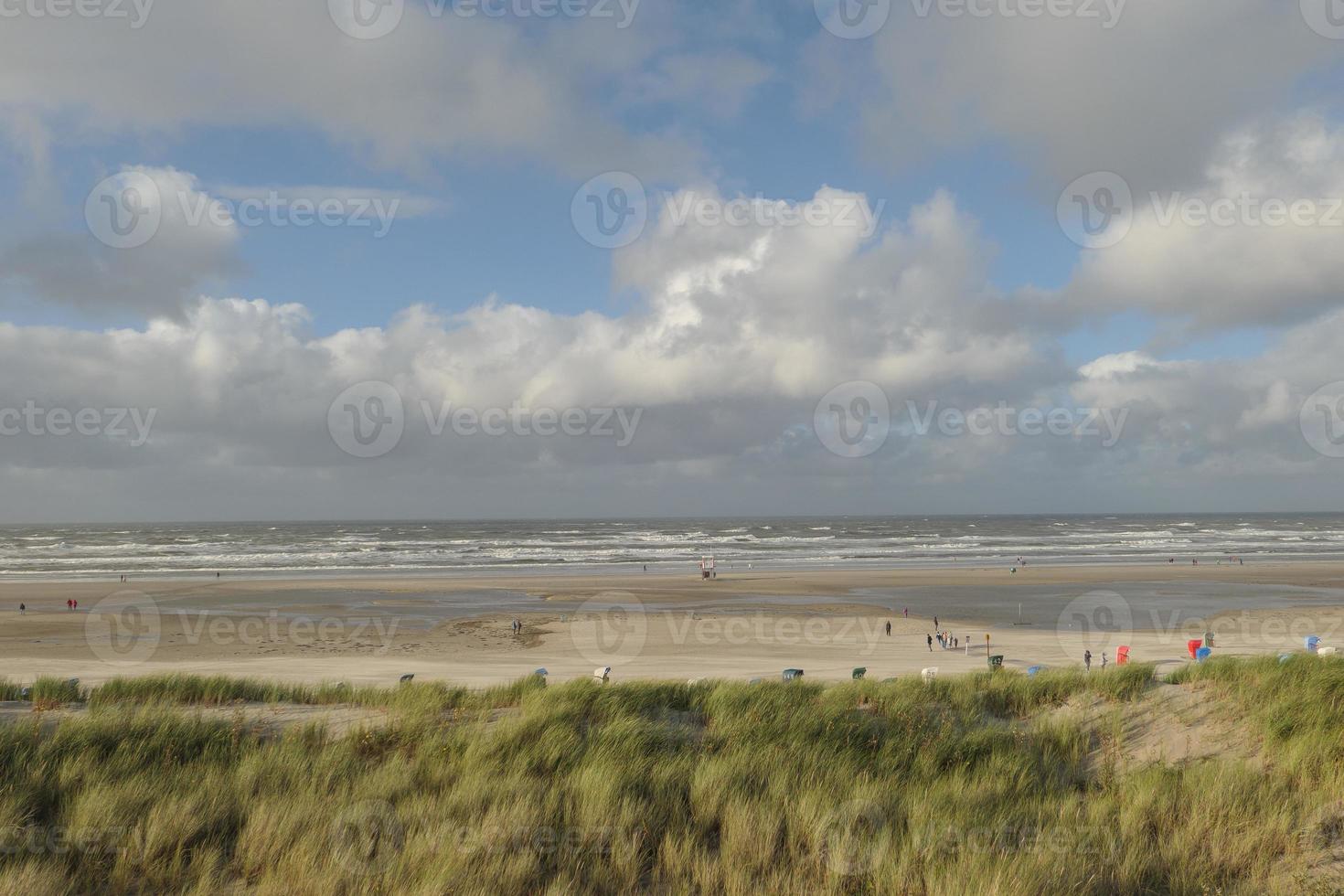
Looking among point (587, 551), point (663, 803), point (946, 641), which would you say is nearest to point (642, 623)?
point (946, 641)

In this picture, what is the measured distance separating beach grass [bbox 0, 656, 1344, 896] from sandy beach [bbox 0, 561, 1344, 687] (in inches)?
356

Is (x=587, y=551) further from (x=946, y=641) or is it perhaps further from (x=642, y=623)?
(x=946, y=641)

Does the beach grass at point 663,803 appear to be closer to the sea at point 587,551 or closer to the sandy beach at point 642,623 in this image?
the sandy beach at point 642,623

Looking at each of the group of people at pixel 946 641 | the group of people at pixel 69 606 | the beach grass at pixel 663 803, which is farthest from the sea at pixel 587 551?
the beach grass at pixel 663 803

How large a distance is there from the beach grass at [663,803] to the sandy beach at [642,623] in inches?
356

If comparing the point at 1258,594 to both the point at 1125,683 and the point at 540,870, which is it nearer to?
the point at 1125,683

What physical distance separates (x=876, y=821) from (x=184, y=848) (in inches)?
197

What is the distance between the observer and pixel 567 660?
26.0m

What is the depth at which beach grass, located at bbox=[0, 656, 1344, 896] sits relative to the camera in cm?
490

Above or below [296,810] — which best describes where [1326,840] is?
below

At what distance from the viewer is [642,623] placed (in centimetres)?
3491

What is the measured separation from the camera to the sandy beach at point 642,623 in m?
24.5

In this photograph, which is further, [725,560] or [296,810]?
[725,560]

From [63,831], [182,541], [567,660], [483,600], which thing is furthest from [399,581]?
[182,541]
